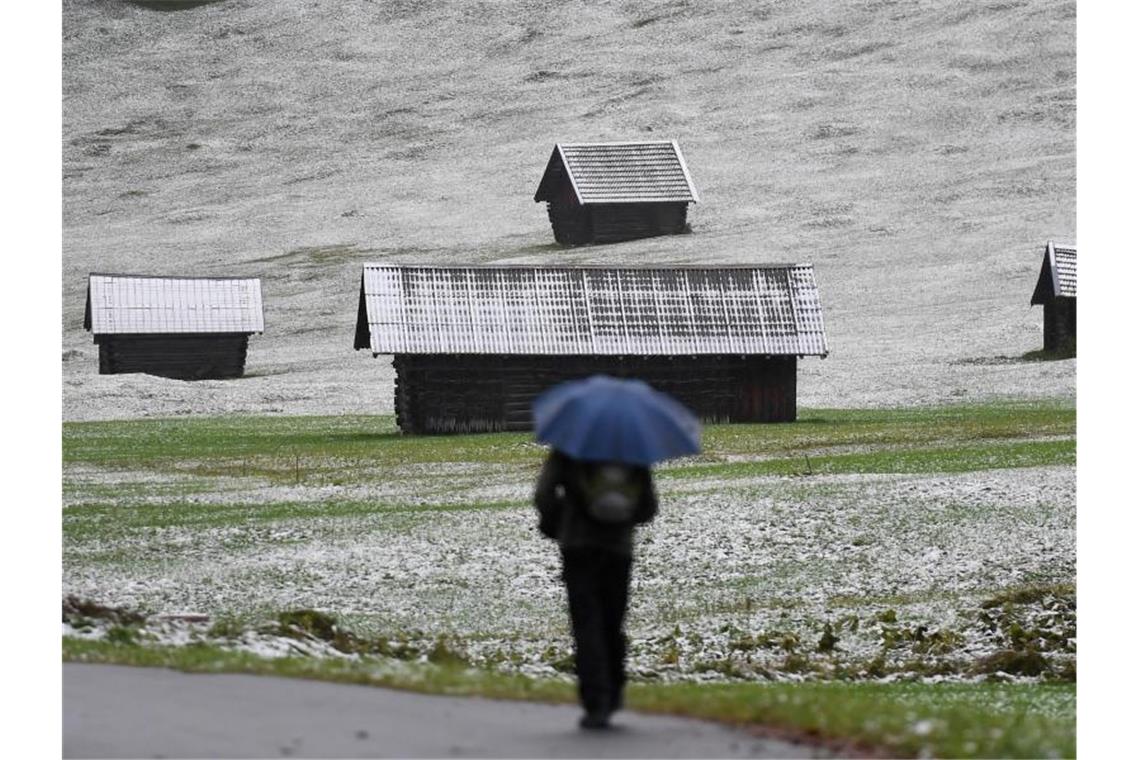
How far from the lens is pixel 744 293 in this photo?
52.8 metres

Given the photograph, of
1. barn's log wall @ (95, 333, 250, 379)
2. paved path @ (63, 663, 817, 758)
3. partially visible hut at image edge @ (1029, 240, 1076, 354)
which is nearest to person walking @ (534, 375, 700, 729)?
paved path @ (63, 663, 817, 758)

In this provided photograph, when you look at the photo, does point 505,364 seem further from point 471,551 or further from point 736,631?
point 736,631

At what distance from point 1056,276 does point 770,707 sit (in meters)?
56.7

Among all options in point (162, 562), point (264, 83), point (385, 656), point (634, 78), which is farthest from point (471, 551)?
point (264, 83)

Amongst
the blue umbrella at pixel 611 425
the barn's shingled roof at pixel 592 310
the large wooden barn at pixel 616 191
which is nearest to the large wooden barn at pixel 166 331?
the barn's shingled roof at pixel 592 310

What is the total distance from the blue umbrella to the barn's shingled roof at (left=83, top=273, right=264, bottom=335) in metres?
64.9

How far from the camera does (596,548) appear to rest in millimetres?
11562

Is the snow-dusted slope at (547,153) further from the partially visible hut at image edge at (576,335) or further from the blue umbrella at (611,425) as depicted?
the blue umbrella at (611,425)

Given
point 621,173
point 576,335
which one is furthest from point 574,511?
point 621,173

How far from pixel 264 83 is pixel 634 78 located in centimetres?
3152

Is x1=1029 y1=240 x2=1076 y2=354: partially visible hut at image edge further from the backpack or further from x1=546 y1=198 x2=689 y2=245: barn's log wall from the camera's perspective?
the backpack

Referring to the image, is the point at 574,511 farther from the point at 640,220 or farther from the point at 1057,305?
the point at 640,220

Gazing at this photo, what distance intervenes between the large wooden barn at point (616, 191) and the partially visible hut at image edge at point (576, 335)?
44.4 metres

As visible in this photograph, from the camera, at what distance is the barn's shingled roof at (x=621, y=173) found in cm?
9744
